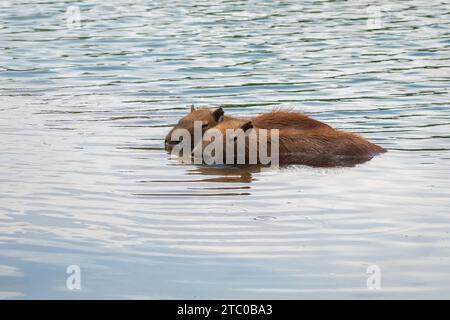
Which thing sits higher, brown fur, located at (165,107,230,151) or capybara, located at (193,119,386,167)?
brown fur, located at (165,107,230,151)

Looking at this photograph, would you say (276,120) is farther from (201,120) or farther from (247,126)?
(201,120)

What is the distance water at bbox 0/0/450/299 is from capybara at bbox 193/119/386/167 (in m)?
0.23

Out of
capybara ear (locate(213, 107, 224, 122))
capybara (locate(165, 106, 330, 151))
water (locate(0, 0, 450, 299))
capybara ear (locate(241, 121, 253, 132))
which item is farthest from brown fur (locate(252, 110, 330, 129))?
water (locate(0, 0, 450, 299))

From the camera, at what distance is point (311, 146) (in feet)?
34.6

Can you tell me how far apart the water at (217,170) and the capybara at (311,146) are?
0.77 ft

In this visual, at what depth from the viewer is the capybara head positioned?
11.3 meters

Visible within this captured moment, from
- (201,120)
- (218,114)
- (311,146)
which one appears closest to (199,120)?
(201,120)

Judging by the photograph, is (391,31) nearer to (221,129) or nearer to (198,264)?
(221,129)

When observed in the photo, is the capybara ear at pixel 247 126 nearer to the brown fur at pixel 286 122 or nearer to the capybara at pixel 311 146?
the capybara at pixel 311 146

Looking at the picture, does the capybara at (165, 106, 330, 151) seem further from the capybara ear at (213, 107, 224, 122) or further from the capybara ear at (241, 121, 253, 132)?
the capybara ear at (241, 121, 253, 132)

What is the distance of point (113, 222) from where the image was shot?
806cm

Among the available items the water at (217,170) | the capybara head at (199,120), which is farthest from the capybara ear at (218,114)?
the water at (217,170)

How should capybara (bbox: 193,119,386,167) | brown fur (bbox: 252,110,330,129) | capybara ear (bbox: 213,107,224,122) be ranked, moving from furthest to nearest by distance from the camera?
capybara ear (bbox: 213,107,224,122) → brown fur (bbox: 252,110,330,129) → capybara (bbox: 193,119,386,167)
